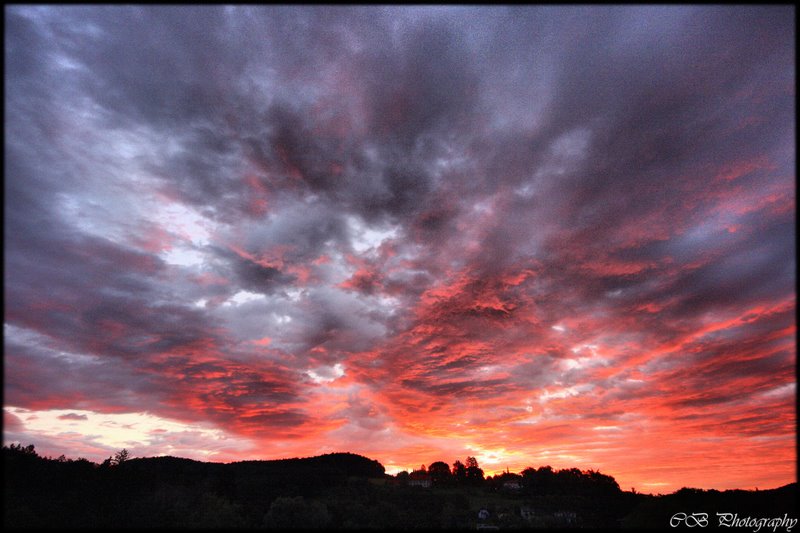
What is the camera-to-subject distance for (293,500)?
282 ft

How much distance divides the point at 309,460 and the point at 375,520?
2430 inches

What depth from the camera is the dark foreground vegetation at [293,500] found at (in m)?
81.2

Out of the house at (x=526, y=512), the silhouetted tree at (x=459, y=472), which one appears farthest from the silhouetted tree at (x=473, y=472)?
the house at (x=526, y=512)

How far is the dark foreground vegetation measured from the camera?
81.2 meters

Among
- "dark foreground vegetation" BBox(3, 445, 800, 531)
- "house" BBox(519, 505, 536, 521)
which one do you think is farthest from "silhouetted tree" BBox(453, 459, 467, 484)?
"house" BBox(519, 505, 536, 521)

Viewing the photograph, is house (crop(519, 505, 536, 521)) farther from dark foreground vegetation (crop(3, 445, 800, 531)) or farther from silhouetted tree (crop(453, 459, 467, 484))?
silhouetted tree (crop(453, 459, 467, 484))

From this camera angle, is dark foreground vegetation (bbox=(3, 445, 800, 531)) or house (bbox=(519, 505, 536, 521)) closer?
dark foreground vegetation (bbox=(3, 445, 800, 531))

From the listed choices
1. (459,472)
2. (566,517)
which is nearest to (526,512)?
(566,517)

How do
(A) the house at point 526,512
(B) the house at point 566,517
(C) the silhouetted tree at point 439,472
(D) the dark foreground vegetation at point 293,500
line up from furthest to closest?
(C) the silhouetted tree at point 439,472, (A) the house at point 526,512, (B) the house at point 566,517, (D) the dark foreground vegetation at point 293,500

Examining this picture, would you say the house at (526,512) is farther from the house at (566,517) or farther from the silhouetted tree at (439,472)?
the silhouetted tree at (439,472)

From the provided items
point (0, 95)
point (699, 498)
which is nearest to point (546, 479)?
point (699, 498)

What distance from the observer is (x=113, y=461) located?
12194 cm

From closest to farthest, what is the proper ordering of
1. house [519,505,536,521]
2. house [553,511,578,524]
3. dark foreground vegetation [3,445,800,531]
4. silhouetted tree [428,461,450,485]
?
dark foreground vegetation [3,445,800,531] → house [553,511,578,524] → house [519,505,536,521] → silhouetted tree [428,461,450,485]

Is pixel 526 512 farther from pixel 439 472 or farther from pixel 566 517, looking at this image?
pixel 439 472
